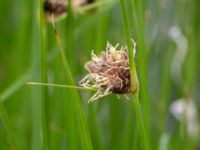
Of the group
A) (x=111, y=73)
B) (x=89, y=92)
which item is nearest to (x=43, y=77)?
(x=111, y=73)

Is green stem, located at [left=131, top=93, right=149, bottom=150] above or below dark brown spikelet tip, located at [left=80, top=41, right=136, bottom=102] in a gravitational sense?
below

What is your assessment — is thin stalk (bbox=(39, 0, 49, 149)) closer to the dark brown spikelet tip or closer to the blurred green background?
the blurred green background

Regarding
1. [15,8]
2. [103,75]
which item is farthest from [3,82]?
[103,75]

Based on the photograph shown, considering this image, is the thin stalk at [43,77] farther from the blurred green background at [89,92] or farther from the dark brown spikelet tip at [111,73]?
the dark brown spikelet tip at [111,73]

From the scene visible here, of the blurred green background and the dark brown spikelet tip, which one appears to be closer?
the dark brown spikelet tip

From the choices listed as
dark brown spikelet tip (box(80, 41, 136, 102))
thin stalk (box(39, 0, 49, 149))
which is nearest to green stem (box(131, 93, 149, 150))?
dark brown spikelet tip (box(80, 41, 136, 102))
